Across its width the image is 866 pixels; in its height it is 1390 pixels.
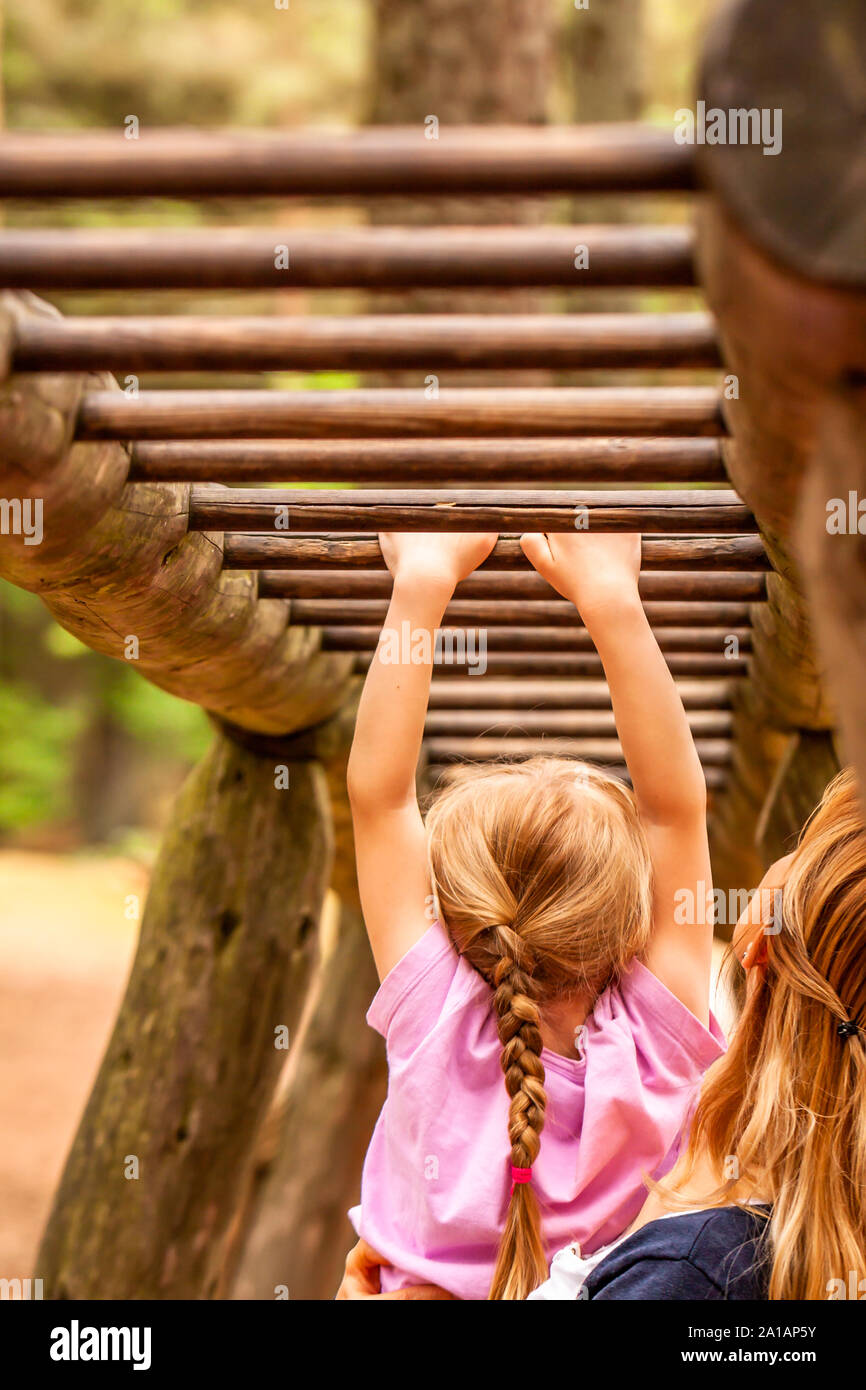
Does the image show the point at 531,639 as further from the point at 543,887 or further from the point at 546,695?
the point at 543,887

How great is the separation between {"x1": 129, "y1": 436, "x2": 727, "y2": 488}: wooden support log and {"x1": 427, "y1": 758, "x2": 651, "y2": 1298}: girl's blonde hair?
14.1 inches

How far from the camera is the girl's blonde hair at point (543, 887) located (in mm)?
1185

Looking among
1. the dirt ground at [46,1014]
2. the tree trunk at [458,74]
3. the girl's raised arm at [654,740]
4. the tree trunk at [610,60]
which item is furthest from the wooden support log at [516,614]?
the tree trunk at [610,60]

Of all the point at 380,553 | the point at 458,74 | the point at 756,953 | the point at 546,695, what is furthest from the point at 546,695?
the point at 458,74

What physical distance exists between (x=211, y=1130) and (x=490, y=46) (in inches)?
122

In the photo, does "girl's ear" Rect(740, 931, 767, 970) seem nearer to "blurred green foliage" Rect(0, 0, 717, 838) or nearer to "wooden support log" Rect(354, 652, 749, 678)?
"wooden support log" Rect(354, 652, 749, 678)

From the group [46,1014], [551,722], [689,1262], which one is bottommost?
[46,1014]

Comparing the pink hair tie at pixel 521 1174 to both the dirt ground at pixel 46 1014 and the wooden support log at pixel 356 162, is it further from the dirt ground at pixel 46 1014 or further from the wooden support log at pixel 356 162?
the dirt ground at pixel 46 1014

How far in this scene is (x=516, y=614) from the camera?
61.5 inches

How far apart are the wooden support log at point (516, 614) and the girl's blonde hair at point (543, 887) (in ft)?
1.09

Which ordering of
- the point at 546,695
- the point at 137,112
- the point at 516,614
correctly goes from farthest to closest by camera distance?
the point at 137,112 < the point at 546,695 < the point at 516,614

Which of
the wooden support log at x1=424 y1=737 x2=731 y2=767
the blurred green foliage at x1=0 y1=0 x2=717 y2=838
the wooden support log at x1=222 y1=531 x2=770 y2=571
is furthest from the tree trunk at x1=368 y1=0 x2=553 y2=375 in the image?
the blurred green foliage at x1=0 y1=0 x2=717 y2=838

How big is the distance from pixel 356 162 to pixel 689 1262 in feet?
2.77

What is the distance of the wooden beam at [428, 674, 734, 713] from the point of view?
1.97 m
